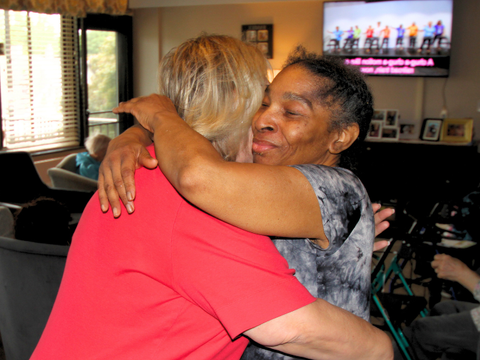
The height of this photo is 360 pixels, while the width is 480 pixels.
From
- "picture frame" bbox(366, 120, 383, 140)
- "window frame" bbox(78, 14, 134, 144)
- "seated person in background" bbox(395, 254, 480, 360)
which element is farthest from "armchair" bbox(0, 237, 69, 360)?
"picture frame" bbox(366, 120, 383, 140)

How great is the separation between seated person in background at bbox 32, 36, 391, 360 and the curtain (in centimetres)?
515

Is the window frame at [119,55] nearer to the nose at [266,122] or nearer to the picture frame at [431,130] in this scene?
the picture frame at [431,130]

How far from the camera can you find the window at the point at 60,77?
5.53 meters

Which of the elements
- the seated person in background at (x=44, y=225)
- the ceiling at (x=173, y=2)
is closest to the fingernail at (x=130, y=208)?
the seated person in background at (x=44, y=225)

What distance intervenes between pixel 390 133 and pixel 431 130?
0.53 metres

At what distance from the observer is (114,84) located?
23.6 ft

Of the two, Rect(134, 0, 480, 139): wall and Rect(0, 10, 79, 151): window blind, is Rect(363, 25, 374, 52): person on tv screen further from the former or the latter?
Rect(0, 10, 79, 151): window blind

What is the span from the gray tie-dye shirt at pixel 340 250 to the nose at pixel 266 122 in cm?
22

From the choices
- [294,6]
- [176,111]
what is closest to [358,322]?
[176,111]

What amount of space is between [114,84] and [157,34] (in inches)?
41.5

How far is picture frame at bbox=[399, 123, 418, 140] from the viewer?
639 centimetres

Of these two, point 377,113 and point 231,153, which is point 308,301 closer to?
point 231,153

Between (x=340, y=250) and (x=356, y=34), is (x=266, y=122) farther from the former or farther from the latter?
(x=356, y=34)

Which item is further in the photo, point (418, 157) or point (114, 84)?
point (114, 84)
